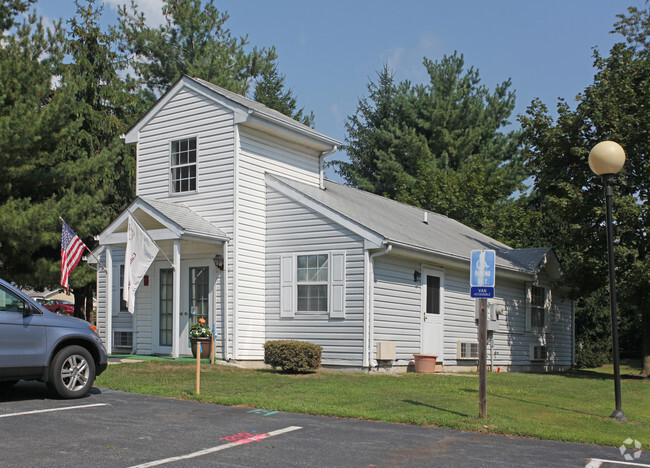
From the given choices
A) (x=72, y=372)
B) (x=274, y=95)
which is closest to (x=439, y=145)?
(x=274, y=95)

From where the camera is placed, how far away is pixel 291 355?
1372cm

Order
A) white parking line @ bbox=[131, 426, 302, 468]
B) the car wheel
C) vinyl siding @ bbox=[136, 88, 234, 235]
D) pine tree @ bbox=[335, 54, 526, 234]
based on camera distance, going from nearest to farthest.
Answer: white parking line @ bbox=[131, 426, 302, 468]
the car wheel
vinyl siding @ bbox=[136, 88, 234, 235]
pine tree @ bbox=[335, 54, 526, 234]

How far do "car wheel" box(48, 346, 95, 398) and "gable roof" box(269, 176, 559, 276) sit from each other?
282 inches

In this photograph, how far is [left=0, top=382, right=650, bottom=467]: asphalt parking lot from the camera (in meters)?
6.28

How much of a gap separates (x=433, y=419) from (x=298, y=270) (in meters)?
7.94

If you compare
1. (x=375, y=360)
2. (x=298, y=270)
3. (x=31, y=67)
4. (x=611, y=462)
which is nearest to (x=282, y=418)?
(x=611, y=462)

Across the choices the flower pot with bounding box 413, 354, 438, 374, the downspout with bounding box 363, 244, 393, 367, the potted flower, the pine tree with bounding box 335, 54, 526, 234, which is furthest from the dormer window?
the pine tree with bounding box 335, 54, 526, 234

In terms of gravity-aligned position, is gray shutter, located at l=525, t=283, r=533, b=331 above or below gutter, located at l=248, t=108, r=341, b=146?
below

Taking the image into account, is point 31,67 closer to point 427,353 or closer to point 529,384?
point 427,353

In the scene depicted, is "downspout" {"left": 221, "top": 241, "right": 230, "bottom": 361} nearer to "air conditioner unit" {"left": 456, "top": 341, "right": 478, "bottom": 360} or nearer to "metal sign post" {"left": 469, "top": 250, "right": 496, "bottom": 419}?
"air conditioner unit" {"left": 456, "top": 341, "right": 478, "bottom": 360}

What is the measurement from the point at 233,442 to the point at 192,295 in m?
10.1

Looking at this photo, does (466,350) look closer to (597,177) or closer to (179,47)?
(597,177)

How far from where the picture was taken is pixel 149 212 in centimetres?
1554

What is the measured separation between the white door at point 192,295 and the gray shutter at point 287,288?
5.81ft
